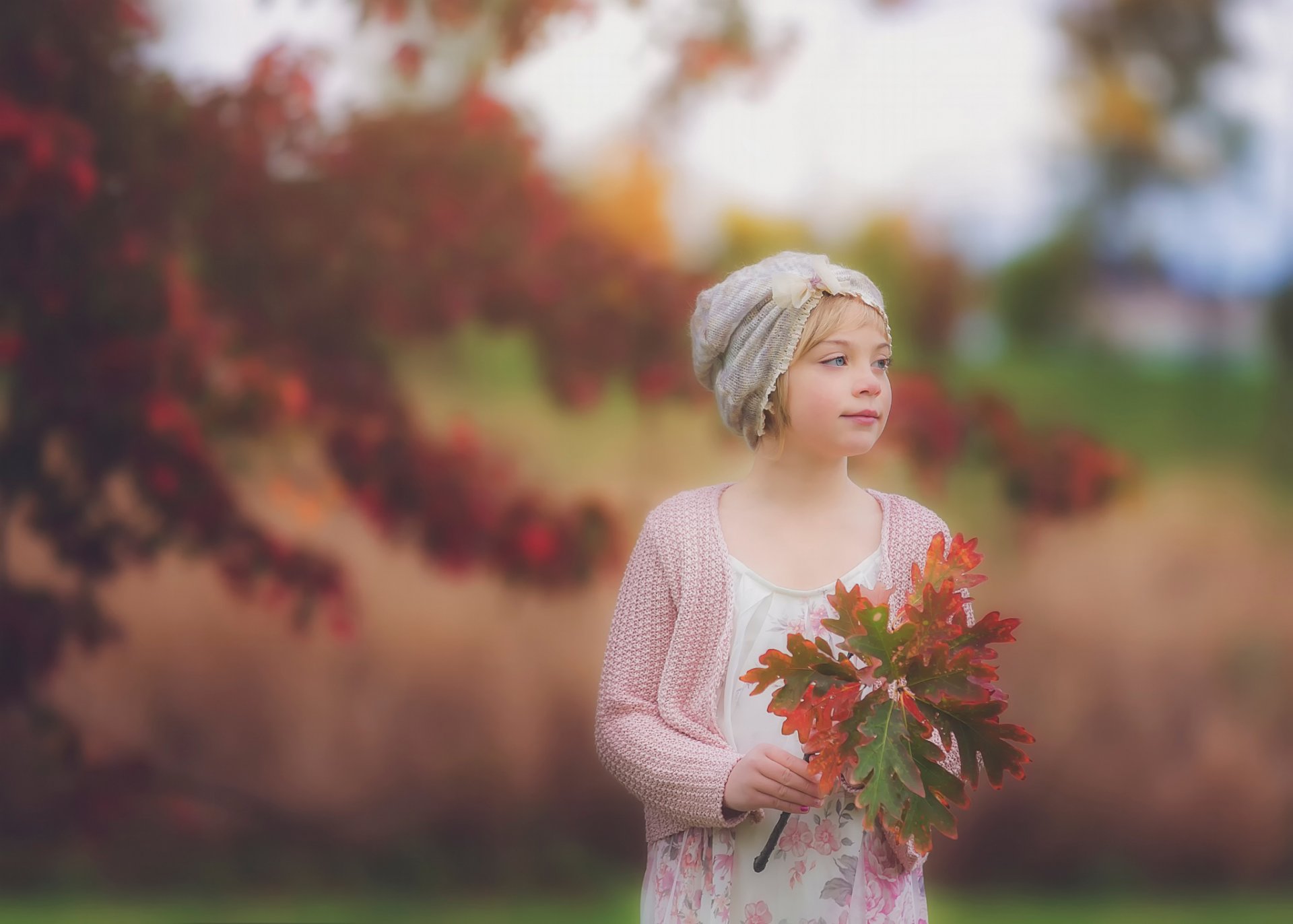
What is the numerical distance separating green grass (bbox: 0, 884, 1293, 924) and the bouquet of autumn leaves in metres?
2.17

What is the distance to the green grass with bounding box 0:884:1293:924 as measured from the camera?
366 cm

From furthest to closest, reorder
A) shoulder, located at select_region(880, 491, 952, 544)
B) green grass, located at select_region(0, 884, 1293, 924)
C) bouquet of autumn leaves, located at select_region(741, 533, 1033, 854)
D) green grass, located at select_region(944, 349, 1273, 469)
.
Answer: green grass, located at select_region(944, 349, 1273, 469)
green grass, located at select_region(0, 884, 1293, 924)
shoulder, located at select_region(880, 491, 952, 544)
bouquet of autumn leaves, located at select_region(741, 533, 1033, 854)

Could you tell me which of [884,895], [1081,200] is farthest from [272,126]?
[884,895]

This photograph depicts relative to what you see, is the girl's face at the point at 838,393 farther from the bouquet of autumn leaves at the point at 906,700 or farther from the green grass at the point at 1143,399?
the green grass at the point at 1143,399

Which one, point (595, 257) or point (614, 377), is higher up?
point (595, 257)

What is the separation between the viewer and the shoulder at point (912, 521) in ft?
6.35

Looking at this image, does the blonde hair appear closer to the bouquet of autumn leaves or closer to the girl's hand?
the bouquet of autumn leaves

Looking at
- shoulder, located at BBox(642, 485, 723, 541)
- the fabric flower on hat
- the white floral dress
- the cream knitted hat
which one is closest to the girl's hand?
the white floral dress

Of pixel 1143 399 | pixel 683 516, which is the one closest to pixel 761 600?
pixel 683 516

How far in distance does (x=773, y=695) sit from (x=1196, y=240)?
106 inches

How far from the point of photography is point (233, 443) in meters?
3.74

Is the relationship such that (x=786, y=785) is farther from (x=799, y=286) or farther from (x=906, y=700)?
(x=799, y=286)

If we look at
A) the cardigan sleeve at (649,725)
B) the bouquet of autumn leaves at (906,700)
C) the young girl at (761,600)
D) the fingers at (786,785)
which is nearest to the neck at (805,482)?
the young girl at (761,600)

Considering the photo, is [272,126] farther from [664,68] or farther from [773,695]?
[773,695]
